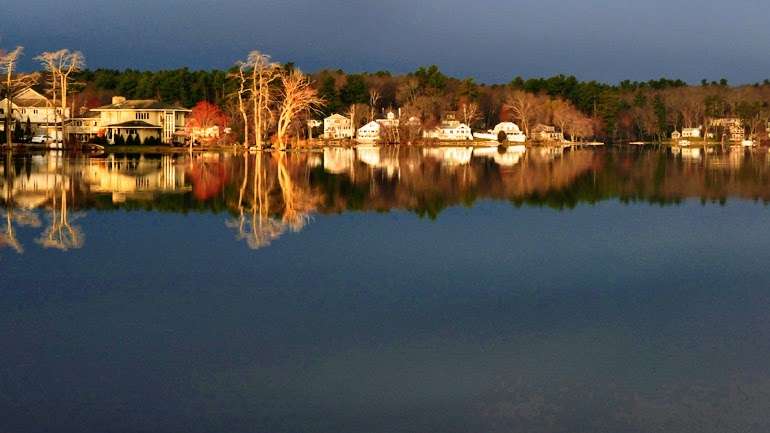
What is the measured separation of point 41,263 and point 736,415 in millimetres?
8574

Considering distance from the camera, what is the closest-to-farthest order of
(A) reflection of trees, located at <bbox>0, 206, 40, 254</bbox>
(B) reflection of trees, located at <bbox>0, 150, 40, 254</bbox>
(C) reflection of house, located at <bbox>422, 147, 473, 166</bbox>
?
(A) reflection of trees, located at <bbox>0, 206, 40, 254</bbox> < (B) reflection of trees, located at <bbox>0, 150, 40, 254</bbox> < (C) reflection of house, located at <bbox>422, 147, 473, 166</bbox>

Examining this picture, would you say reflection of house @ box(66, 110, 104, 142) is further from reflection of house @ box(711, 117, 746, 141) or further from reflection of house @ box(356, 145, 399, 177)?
reflection of house @ box(711, 117, 746, 141)

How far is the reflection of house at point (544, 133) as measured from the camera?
107 meters

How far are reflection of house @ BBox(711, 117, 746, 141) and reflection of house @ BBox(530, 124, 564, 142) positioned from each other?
1092 inches

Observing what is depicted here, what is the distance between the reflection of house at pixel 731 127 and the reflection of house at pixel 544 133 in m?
27.7

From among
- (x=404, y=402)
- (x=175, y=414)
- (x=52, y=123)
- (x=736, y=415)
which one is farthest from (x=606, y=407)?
(x=52, y=123)

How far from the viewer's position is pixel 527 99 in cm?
11044

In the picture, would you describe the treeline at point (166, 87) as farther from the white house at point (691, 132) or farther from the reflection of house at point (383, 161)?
the white house at point (691, 132)

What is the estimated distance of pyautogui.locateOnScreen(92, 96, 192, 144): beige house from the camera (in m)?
65.0

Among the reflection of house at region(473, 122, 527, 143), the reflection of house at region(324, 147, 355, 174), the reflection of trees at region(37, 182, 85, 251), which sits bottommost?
the reflection of trees at region(37, 182, 85, 251)

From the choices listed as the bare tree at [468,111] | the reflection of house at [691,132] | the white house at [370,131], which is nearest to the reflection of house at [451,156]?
the white house at [370,131]

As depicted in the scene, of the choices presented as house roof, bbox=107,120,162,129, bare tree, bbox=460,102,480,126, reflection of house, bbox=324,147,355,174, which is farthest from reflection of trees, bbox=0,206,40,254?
bare tree, bbox=460,102,480,126

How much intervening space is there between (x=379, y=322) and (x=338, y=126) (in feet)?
288

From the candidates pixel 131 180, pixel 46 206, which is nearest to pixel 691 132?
pixel 131 180
